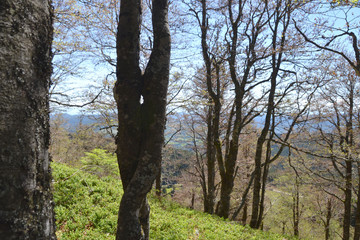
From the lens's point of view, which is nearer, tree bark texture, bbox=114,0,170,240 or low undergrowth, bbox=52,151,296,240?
tree bark texture, bbox=114,0,170,240

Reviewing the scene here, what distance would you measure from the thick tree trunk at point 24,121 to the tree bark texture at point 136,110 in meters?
0.89

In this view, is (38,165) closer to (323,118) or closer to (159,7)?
(159,7)

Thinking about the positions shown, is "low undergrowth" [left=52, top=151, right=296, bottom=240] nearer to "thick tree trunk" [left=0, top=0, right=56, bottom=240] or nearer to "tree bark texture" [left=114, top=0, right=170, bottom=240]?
"tree bark texture" [left=114, top=0, right=170, bottom=240]

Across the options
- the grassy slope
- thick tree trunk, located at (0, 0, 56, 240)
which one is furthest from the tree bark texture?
the grassy slope

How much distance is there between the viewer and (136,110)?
2.06 m

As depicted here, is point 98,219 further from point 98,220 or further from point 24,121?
point 24,121

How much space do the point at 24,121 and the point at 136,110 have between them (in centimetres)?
114

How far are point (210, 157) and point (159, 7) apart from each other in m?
9.42

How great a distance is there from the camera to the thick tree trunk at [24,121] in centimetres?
88

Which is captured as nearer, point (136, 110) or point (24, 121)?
point (24, 121)

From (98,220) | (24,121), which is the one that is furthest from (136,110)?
(98,220)

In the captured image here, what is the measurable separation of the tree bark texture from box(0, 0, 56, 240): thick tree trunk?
2.93 ft

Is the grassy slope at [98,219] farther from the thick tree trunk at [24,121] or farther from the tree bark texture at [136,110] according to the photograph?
the thick tree trunk at [24,121]

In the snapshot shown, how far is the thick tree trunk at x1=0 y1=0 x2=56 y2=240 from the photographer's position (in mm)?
885
